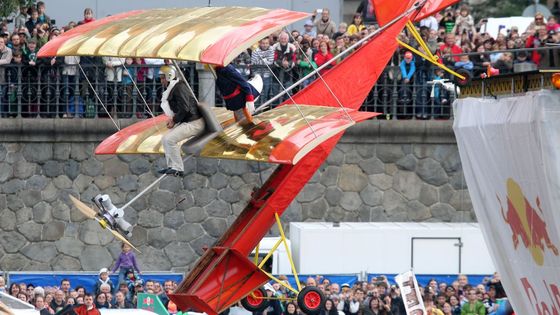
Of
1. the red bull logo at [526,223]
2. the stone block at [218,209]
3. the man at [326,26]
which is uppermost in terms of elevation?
the red bull logo at [526,223]

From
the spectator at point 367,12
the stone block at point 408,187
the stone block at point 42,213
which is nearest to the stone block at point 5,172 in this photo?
the stone block at point 42,213

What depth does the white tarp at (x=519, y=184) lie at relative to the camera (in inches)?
516

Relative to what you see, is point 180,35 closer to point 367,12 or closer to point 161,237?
point 161,237

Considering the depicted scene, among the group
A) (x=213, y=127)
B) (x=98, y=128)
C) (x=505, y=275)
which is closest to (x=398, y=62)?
(x=98, y=128)

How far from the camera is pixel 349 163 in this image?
93.4 ft

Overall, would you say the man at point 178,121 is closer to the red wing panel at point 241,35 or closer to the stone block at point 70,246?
the red wing panel at point 241,35

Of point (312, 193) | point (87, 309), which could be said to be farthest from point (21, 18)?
point (87, 309)

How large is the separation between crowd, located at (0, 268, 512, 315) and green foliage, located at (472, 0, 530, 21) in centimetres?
2196

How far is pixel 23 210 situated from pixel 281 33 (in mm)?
5213

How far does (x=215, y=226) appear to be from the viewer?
27.9 metres

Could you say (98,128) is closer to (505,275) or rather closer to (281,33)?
(281,33)

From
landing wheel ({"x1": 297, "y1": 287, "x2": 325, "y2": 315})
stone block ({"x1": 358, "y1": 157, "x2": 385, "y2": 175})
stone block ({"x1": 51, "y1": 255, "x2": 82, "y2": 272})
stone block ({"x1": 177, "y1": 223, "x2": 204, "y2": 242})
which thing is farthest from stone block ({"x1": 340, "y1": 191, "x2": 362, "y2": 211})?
landing wheel ({"x1": 297, "y1": 287, "x2": 325, "y2": 315})

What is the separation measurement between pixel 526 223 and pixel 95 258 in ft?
48.4

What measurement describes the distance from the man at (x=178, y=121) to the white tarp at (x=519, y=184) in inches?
147
